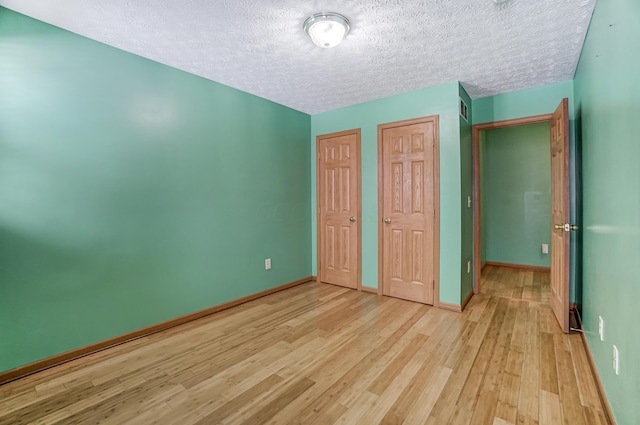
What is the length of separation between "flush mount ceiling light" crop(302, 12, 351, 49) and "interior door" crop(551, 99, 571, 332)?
2.02 metres

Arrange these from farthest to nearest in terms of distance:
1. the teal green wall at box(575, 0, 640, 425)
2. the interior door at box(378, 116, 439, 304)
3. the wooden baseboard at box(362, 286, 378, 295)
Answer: the wooden baseboard at box(362, 286, 378, 295), the interior door at box(378, 116, 439, 304), the teal green wall at box(575, 0, 640, 425)

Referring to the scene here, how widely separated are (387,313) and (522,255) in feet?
10.7

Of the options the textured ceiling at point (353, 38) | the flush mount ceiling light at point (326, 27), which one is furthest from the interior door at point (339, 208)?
the flush mount ceiling light at point (326, 27)

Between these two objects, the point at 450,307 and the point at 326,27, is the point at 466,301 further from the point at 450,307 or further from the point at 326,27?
the point at 326,27

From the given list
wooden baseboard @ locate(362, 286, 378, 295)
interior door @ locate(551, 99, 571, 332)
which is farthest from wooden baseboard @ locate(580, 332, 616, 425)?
wooden baseboard @ locate(362, 286, 378, 295)

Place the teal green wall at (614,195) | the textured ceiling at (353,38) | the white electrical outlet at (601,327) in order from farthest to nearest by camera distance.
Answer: the textured ceiling at (353,38)
the white electrical outlet at (601,327)
the teal green wall at (614,195)

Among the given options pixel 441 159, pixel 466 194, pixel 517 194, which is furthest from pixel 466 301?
pixel 517 194

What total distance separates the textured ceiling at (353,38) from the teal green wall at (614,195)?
372mm

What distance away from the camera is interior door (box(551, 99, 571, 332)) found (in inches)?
96.6

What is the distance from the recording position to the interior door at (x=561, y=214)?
2453 mm

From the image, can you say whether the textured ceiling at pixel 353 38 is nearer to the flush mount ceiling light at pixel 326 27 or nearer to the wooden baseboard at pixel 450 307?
the flush mount ceiling light at pixel 326 27

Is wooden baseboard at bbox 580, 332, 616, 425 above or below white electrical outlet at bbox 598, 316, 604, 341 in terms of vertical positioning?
below

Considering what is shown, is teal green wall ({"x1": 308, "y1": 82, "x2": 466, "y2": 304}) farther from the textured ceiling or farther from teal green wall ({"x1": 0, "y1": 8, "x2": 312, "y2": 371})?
teal green wall ({"x1": 0, "y1": 8, "x2": 312, "y2": 371})

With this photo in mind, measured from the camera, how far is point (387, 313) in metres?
2.97
